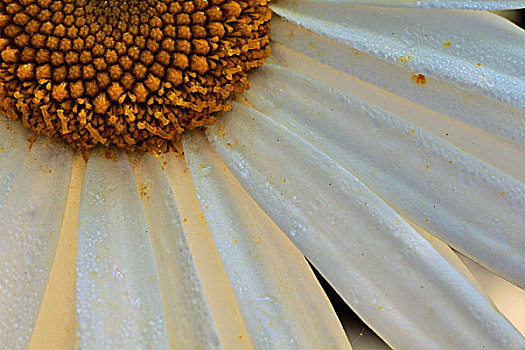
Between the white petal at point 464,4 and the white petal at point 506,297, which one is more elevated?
the white petal at point 464,4

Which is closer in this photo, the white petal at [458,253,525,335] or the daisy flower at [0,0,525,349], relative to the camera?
the daisy flower at [0,0,525,349]

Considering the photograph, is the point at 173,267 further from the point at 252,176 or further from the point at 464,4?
the point at 464,4

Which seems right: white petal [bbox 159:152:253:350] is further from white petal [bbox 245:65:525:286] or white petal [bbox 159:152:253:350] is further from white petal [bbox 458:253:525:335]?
white petal [bbox 458:253:525:335]

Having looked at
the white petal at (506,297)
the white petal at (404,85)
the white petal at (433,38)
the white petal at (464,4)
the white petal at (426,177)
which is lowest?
the white petal at (506,297)

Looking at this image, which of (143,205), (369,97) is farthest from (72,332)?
(369,97)

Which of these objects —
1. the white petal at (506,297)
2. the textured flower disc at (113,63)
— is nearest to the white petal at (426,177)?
the textured flower disc at (113,63)

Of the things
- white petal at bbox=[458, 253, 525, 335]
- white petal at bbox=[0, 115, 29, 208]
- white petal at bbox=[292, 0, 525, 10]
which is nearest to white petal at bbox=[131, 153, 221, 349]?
white petal at bbox=[0, 115, 29, 208]

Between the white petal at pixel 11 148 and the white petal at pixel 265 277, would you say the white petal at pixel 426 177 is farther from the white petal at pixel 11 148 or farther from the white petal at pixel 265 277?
the white petal at pixel 11 148
